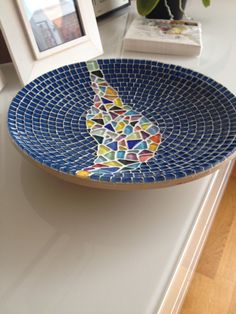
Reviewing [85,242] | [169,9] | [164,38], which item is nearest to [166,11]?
[169,9]

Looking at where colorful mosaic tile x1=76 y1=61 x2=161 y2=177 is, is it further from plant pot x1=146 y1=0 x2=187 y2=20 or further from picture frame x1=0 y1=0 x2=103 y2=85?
plant pot x1=146 y1=0 x2=187 y2=20

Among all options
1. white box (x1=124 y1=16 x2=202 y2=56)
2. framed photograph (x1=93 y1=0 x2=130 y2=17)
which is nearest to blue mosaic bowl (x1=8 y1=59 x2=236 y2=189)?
white box (x1=124 y1=16 x2=202 y2=56)

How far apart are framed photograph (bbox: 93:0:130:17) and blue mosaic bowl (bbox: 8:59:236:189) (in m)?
0.28

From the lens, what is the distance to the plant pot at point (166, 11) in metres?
0.76

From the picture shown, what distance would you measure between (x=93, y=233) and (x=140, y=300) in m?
0.09

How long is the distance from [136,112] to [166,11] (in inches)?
14.7

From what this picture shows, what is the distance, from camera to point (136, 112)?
52 centimetres

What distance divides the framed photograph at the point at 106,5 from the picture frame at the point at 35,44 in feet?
0.47

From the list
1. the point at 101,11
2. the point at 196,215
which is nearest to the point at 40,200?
the point at 196,215

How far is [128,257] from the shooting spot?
0.35 meters

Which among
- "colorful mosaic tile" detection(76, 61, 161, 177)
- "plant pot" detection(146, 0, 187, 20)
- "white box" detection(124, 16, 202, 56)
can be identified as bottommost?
"colorful mosaic tile" detection(76, 61, 161, 177)

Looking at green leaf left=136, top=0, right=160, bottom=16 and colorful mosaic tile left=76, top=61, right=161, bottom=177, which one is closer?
colorful mosaic tile left=76, top=61, right=161, bottom=177

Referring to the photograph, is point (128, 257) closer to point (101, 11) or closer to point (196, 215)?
point (196, 215)

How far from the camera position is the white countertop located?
1.05 feet
